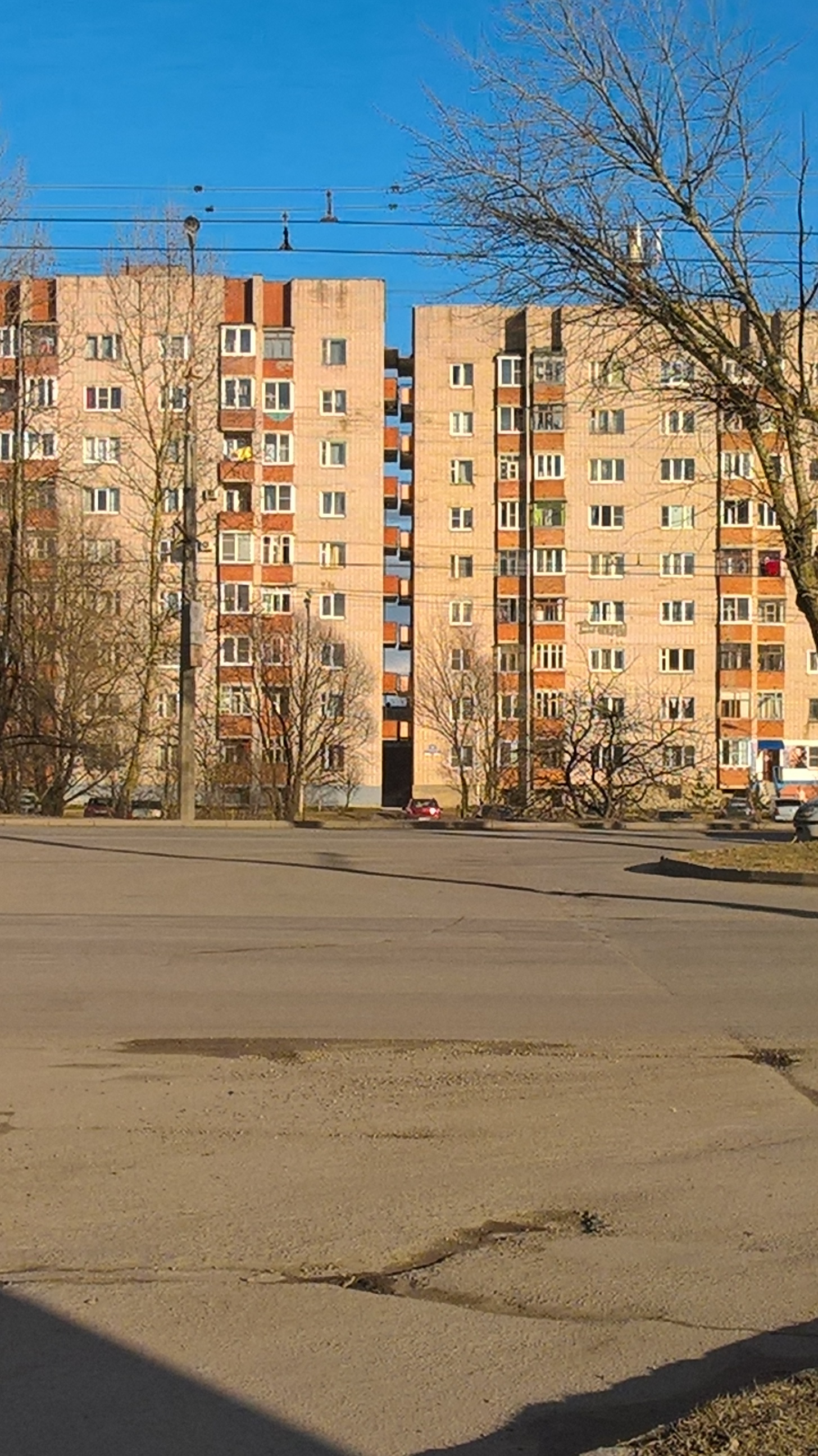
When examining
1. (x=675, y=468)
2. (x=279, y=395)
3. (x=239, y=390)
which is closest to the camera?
(x=239, y=390)

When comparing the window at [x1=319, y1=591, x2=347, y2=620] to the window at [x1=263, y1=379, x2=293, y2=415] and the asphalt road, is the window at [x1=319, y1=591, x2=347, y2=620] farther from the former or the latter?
the asphalt road

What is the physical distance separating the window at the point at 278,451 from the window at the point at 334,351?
3858 mm

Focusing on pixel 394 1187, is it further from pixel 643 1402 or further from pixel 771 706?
pixel 771 706

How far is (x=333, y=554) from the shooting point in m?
67.2

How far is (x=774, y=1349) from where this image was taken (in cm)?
423

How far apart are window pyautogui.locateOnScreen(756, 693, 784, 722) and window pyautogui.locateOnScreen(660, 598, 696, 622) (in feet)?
16.5

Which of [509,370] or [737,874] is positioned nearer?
[737,874]

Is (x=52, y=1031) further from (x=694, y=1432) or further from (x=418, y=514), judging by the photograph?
(x=418, y=514)

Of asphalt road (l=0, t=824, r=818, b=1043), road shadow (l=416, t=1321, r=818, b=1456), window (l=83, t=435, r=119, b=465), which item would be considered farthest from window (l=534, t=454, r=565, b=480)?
road shadow (l=416, t=1321, r=818, b=1456)

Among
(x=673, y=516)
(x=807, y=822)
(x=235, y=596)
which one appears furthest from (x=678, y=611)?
(x=807, y=822)

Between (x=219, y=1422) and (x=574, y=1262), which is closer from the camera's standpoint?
(x=219, y=1422)

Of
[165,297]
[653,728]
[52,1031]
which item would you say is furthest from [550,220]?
[653,728]

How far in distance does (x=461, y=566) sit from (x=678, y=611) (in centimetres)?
1015

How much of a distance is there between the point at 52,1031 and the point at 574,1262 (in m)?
4.68
